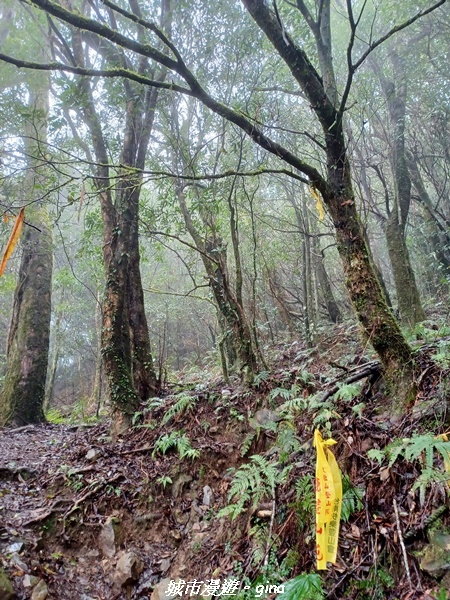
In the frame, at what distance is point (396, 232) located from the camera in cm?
623

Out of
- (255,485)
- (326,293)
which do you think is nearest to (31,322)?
(255,485)

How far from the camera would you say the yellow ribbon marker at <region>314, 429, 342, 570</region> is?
6.81 feet

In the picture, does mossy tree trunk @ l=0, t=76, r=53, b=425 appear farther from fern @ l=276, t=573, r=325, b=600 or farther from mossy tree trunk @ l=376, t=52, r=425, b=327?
mossy tree trunk @ l=376, t=52, r=425, b=327

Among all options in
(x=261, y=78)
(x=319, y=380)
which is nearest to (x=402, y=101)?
(x=261, y=78)

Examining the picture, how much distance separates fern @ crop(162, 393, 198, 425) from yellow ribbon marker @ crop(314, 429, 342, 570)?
267cm

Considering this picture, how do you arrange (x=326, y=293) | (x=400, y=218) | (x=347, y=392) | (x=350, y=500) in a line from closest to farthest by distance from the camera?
1. (x=350, y=500)
2. (x=347, y=392)
3. (x=400, y=218)
4. (x=326, y=293)

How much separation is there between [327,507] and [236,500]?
4.72ft

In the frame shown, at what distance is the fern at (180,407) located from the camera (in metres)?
4.61

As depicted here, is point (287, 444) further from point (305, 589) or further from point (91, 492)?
point (91, 492)

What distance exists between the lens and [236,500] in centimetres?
331

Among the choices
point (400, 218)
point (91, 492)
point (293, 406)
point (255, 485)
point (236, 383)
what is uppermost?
point (400, 218)

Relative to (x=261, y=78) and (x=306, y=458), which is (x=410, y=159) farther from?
(x=306, y=458)

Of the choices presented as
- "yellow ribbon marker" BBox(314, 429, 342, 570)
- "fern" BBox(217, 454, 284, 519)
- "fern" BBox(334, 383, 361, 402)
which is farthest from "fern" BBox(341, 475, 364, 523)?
"fern" BBox(334, 383, 361, 402)

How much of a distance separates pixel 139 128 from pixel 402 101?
235 inches
